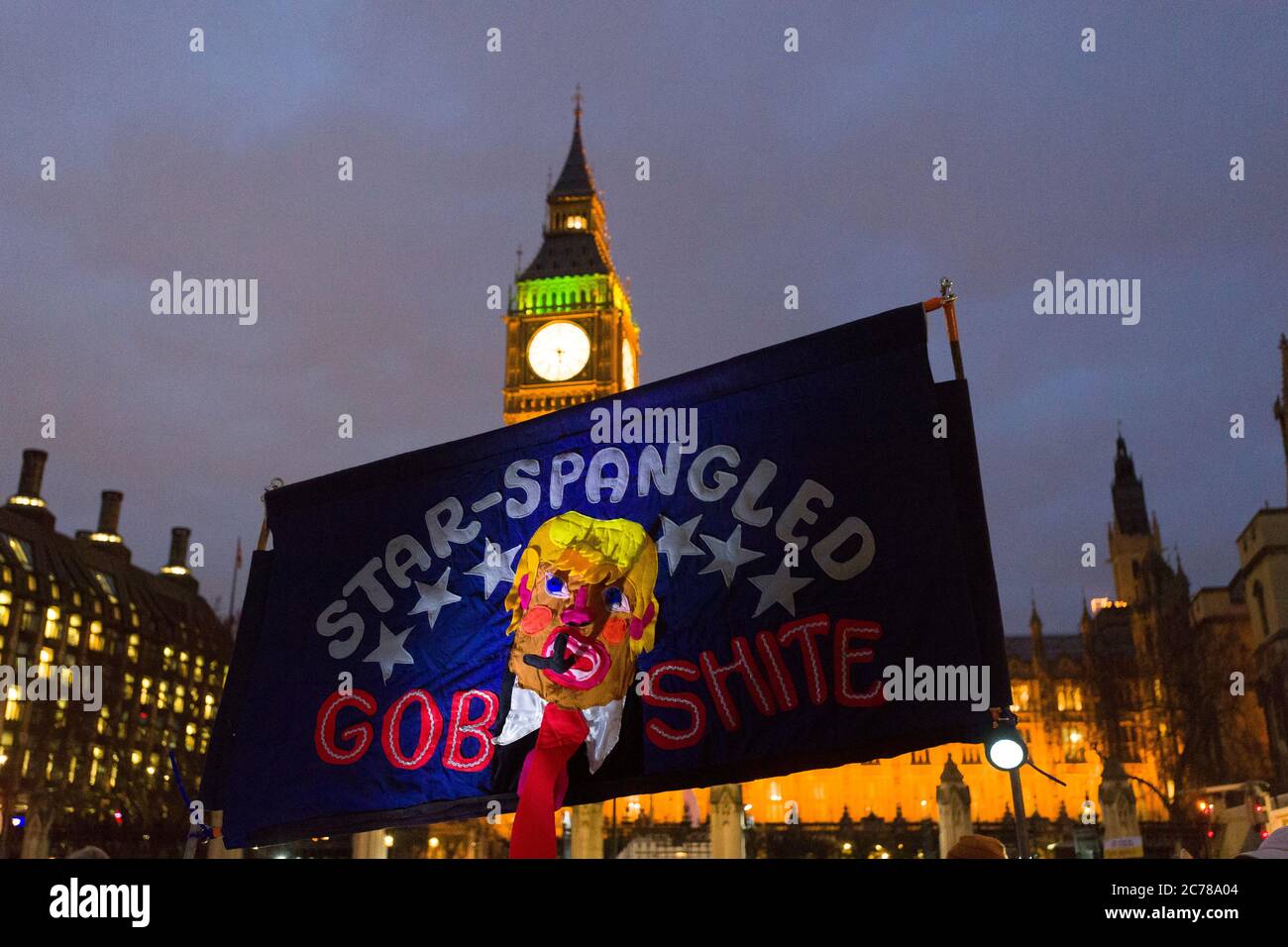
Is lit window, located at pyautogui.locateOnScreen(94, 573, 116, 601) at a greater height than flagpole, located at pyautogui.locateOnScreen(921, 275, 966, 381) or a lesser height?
greater

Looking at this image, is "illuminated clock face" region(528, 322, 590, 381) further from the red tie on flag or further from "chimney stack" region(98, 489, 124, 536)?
the red tie on flag

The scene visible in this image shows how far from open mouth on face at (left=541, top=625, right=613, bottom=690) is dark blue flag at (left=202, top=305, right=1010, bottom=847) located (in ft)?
0.05

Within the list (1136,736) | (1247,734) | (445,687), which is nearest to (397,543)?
(445,687)

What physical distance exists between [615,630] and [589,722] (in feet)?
2.06

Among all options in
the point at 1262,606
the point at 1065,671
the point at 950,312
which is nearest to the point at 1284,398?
the point at 1262,606

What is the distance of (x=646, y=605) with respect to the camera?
23.4 feet

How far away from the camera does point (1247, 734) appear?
66.5 metres

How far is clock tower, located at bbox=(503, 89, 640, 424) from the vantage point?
309ft

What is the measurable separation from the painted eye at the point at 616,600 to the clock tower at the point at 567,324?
8328 centimetres

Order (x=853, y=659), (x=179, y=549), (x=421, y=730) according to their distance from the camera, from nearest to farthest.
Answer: (x=853, y=659), (x=421, y=730), (x=179, y=549)

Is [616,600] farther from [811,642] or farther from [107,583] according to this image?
[107,583]

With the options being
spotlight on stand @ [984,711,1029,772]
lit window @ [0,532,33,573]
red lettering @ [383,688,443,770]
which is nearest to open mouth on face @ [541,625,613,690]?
red lettering @ [383,688,443,770]

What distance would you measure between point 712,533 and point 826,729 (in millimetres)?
1503

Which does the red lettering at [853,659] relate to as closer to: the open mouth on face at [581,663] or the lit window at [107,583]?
the open mouth on face at [581,663]
